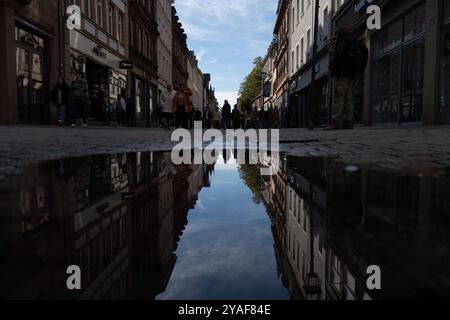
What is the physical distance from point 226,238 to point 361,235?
1.44ft

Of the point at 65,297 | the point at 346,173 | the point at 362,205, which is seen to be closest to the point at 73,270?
the point at 65,297

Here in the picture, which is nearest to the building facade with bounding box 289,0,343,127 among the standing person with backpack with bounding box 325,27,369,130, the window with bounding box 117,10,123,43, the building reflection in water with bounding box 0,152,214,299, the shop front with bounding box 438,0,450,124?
the shop front with bounding box 438,0,450,124

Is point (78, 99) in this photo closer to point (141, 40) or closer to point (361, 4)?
point (361, 4)

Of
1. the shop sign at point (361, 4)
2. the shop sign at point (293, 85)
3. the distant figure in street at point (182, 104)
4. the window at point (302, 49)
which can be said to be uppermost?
the window at point (302, 49)

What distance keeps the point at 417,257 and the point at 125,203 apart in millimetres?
1291

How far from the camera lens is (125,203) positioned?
6.57 feet

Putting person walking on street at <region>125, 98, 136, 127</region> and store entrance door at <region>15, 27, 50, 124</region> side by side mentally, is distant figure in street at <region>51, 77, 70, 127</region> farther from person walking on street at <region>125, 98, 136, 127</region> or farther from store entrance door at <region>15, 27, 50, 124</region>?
person walking on street at <region>125, 98, 136, 127</region>

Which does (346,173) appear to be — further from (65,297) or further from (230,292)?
(65,297)

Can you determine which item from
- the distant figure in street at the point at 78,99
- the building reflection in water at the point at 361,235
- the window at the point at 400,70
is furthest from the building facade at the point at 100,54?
the building reflection in water at the point at 361,235

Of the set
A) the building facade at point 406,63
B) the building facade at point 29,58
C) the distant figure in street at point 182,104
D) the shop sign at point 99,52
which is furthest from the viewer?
the shop sign at point 99,52

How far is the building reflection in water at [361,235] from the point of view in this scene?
3.30 ft

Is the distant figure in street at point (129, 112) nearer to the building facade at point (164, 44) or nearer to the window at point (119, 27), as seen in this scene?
the window at point (119, 27)

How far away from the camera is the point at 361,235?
140cm
